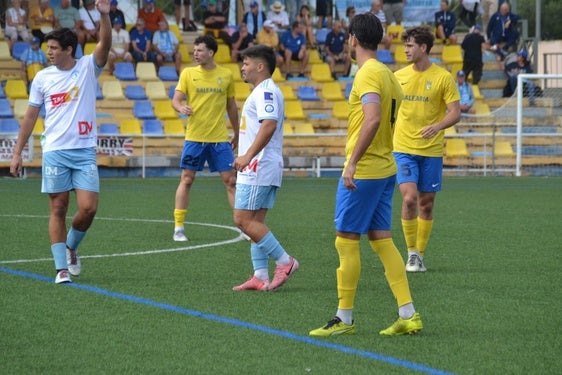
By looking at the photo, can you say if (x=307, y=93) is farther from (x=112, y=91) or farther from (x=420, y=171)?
(x=420, y=171)

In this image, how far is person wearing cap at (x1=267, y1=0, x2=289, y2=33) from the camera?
32156 millimetres

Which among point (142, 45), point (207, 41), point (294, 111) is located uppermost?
point (142, 45)

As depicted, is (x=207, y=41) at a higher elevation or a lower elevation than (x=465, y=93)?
higher

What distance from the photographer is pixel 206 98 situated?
525 inches

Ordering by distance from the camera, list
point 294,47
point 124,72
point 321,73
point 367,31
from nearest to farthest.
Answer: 1. point 367,31
2. point 124,72
3. point 294,47
4. point 321,73

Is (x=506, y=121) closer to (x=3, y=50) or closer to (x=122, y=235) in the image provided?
(x=3, y=50)

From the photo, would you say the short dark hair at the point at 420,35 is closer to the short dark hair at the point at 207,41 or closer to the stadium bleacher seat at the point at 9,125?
the short dark hair at the point at 207,41

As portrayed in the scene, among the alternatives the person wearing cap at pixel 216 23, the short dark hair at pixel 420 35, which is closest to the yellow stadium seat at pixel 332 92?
the person wearing cap at pixel 216 23

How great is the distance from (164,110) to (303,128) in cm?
341

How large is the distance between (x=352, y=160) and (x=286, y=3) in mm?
26937

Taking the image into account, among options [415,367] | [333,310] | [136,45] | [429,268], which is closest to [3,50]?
[136,45]

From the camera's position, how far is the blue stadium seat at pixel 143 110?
28.7 meters

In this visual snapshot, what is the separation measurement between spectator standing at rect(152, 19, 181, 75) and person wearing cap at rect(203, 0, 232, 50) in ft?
3.37

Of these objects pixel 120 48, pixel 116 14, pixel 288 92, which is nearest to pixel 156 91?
pixel 120 48
